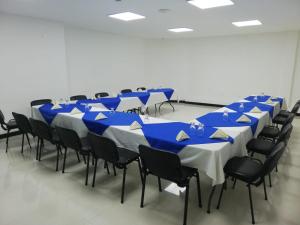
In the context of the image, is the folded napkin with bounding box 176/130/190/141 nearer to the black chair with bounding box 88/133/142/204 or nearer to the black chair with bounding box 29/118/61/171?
the black chair with bounding box 88/133/142/204

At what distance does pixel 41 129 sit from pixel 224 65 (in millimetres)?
6257

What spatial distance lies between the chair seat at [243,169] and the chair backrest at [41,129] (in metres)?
2.38

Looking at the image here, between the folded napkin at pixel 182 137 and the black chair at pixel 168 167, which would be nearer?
the black chair at pixel 168 167

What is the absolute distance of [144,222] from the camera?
7.00ft

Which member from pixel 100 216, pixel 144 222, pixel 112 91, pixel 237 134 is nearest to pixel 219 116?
pixel 237 134

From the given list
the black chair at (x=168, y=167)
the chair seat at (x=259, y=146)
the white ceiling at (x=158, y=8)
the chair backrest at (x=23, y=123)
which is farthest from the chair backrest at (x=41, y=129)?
the chair seat at (x=259, y=146)

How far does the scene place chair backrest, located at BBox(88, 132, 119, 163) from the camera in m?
2.28

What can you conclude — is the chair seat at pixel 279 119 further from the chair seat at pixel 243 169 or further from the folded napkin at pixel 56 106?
the folded napkin at pixel 56 106

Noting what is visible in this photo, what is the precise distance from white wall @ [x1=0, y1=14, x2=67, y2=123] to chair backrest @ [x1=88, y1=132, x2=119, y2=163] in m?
3.09

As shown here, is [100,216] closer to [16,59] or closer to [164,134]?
[164,134]

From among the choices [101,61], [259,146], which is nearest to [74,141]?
[259,146]

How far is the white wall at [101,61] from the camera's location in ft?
20.0

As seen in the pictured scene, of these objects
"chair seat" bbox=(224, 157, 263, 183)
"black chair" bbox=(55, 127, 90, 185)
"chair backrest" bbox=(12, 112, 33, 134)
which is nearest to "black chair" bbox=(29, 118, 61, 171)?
"chair backrest" bbox=(12, 112, 33, 134)

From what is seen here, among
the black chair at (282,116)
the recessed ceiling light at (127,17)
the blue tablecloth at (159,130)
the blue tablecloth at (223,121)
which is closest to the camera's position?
the blue tablecloth at (159,130)
